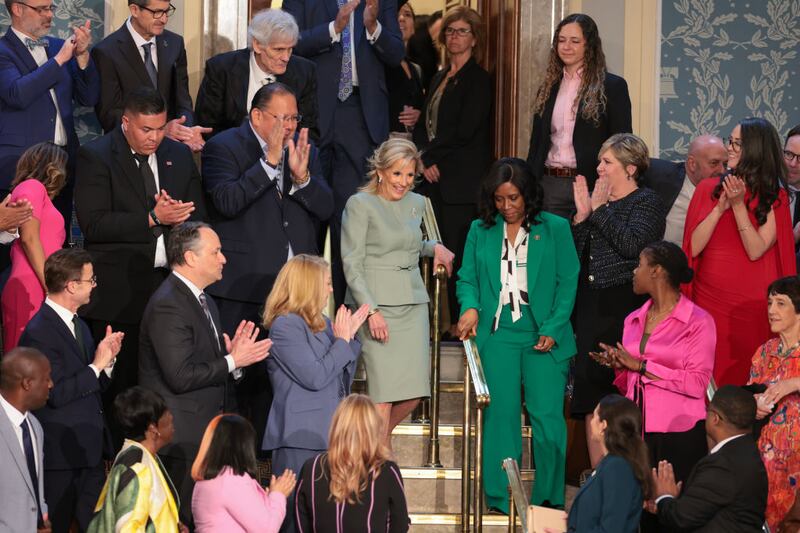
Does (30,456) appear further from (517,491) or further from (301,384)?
(517,491)

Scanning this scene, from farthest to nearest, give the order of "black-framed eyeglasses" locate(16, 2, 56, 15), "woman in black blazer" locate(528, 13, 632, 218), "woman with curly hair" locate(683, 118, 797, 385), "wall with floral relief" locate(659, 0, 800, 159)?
"wall with floral relief" locate(659, 0, 800, 159) < "woman in black blazer" locate(528, 13, 632, 218) < "black-framed eyeglasses" locate(16, 2, 56, 15) < "woman with curly hair" locate(683, 118, 797, 385)

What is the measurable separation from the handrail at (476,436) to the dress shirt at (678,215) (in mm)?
1406

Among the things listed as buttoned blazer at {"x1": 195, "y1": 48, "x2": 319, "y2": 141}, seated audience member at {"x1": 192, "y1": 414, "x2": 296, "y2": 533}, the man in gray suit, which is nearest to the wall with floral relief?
buttoned blazer at {"x1": 195, "y1": 48, "x2": 319, "y2": 141}

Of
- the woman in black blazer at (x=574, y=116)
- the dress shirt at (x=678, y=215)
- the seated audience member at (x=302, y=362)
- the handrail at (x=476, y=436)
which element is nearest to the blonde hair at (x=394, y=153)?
the handrail at (x=476, y=436)

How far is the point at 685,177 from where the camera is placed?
24.1ft

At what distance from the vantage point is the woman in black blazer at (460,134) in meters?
7.95

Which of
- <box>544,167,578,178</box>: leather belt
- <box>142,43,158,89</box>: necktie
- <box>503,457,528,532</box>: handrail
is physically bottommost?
<box>503,457,528,532</box>: handrail

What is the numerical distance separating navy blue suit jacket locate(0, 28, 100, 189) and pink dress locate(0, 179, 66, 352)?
1.89 feet

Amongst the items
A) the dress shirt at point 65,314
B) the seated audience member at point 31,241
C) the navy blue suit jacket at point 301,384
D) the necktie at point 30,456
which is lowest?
the necktie at point 30,456

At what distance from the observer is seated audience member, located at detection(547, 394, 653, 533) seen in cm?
477

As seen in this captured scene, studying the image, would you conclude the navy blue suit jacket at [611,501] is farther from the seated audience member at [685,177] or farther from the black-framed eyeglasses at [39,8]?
the black-framed eyeglasses at [39,8]

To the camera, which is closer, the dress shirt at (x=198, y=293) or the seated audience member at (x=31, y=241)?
the dress shirt at (x=198, y=293)

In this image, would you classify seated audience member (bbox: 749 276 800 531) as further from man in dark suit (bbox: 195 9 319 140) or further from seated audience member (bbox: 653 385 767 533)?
man in dark suit (bbox: 195 9 319 140)

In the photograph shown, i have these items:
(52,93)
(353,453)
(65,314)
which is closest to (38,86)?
(52,93)
